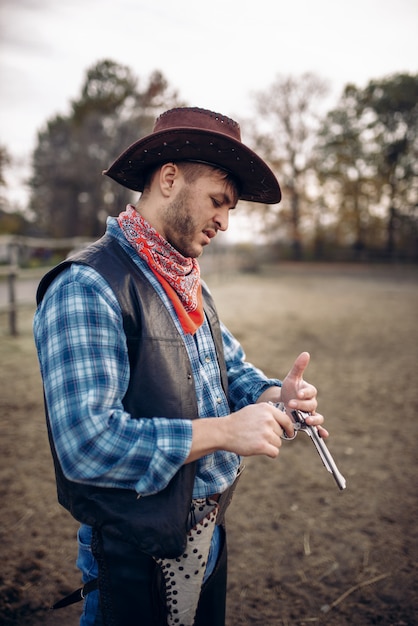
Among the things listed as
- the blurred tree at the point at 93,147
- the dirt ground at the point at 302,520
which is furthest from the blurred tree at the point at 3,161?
the dirt ground at the point at 302,520

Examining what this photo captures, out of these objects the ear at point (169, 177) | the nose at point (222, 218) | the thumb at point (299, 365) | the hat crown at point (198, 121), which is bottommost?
the thumb at point (299, 365)

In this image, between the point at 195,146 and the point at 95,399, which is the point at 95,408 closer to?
the point at 95,399

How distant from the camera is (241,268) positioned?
23953 mm

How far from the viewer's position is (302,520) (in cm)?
284

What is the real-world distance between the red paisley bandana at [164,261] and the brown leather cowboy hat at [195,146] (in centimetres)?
20

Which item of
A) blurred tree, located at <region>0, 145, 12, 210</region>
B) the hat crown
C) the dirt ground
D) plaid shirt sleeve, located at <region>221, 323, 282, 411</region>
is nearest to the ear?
the hat crown

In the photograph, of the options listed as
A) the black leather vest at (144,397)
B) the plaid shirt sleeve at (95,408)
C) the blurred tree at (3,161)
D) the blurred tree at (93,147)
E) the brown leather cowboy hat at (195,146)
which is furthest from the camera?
the blurred tree at (93,147)

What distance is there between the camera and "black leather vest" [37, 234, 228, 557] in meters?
1.15

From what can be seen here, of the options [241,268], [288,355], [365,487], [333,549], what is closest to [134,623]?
[333,549]

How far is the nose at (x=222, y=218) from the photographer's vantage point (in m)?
1.44

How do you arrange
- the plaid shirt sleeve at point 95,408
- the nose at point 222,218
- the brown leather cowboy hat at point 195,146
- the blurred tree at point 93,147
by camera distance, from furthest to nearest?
the blurred tree at point 93,147 → the nose at point 222,218 → the brown leather cowboy hat at point 195,146 → the plaid shirt sleeve at point 95,408

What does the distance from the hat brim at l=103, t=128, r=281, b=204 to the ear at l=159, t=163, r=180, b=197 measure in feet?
0.11

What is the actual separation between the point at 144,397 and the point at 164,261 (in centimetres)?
43

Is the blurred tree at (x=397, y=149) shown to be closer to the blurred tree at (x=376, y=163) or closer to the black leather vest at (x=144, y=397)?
Answer: the blurred tree at (x=376, y=163)
